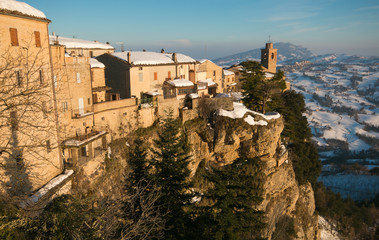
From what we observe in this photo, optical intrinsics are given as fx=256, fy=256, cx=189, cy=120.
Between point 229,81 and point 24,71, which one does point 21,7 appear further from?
point 229,81

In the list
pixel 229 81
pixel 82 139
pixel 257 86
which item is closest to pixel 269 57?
pixel 229 81

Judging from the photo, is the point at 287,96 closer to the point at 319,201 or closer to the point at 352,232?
the point at 319,201

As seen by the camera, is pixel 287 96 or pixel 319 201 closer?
pixel 287 96

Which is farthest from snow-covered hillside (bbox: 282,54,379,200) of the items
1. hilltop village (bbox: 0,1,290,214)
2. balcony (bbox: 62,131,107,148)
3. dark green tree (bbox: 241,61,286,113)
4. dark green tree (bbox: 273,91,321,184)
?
balcony (bbox: 62,131,107,148)

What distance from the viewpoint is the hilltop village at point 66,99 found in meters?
9.70

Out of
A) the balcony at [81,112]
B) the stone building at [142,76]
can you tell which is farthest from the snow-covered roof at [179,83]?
the balcony at [81,112]

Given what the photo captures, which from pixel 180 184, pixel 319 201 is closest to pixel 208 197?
pixel 180 184

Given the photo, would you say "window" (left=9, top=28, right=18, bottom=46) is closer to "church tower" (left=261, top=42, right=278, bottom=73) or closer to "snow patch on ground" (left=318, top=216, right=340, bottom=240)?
"snow patch on ground" (left=318, top=216, right=340, bottom=240)

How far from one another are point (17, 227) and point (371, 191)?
108353 mm

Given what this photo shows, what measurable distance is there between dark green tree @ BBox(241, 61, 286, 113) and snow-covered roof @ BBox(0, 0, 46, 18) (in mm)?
24729

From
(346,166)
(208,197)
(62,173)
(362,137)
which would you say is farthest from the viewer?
(362,137)

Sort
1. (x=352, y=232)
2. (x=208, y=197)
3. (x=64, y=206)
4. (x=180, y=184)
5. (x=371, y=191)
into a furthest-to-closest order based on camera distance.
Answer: (x=371, y=191)
(x=352, y=232)
(x=180, y=184)
(x=208, y=197)
(x=64, y=206)

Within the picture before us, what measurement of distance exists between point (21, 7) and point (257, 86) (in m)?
26.3

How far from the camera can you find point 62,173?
1733cm
